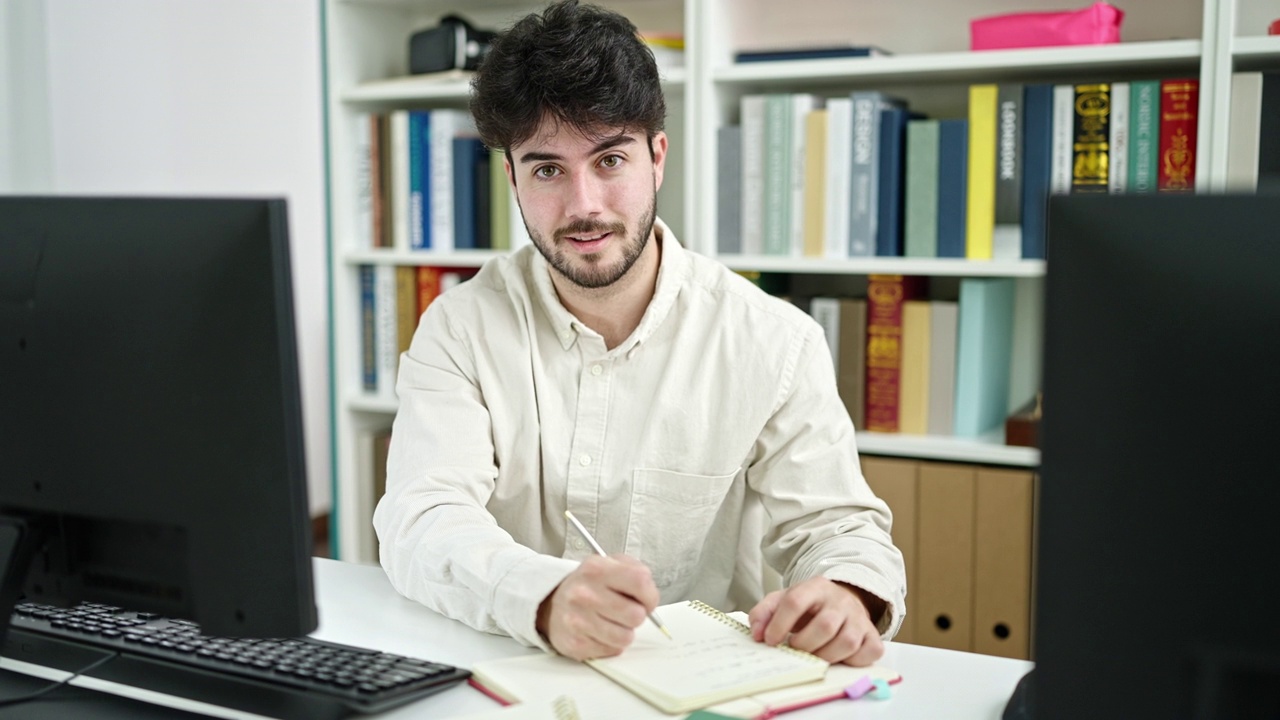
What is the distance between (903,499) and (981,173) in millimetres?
633

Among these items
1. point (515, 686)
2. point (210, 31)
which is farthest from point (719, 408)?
point (210, 31)

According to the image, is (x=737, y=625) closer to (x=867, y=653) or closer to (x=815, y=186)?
(x=867, y=653)

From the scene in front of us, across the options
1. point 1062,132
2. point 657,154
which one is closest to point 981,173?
Result: point 1062,132

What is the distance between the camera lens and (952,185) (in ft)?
6.98

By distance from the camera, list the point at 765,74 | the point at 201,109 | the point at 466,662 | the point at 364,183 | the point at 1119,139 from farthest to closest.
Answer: the point at 201,109, the point at 364,183, the point at 765,74, the point at 1119,139, the point at 466,662

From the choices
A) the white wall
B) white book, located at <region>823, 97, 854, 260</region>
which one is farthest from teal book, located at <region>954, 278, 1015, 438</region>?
the white wall

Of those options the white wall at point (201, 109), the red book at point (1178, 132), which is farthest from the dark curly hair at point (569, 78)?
the white wall at point (201, 109)

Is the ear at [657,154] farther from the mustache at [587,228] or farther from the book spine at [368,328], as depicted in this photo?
the book spine at [368,328]

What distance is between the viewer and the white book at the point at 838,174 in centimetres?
217

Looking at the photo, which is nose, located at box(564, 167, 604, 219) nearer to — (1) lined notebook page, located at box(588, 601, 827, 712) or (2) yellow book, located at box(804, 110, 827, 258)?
(1) lined notebook page, located at box(588, 601, 827, 712)

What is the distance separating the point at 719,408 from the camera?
154cm

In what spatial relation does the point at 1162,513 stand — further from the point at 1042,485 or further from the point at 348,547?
the point at 348,547

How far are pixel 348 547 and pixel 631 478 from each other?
146 cm

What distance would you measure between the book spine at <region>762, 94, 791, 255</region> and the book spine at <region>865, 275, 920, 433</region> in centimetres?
20
